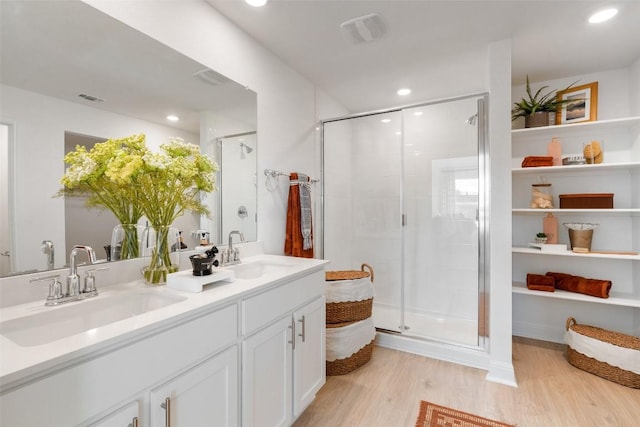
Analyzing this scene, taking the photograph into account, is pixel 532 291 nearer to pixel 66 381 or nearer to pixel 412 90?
pixel 412 90

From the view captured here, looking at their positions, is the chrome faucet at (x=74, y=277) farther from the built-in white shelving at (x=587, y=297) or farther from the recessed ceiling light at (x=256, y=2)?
the built-in white shelving at (x=587, y=297)

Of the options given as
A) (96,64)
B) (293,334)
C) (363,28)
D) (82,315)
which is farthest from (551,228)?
(96,64)

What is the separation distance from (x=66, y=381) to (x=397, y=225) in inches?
118

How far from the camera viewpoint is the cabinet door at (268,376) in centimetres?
127

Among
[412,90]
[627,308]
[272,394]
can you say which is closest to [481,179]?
[412,90]

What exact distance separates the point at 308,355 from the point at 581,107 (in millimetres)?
3125

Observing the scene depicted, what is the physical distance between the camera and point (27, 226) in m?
1.14

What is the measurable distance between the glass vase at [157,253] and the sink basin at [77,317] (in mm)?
151

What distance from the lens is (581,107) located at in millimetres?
2646

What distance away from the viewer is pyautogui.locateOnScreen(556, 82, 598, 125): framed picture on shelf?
8.59 ft

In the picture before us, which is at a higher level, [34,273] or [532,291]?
[34,273]

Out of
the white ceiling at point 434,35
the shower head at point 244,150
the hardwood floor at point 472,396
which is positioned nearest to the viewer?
the hardwood floor at point 472,396

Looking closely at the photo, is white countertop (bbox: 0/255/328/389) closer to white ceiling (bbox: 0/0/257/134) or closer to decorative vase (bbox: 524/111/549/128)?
white ceiling (bbox: 0/0/257/134)

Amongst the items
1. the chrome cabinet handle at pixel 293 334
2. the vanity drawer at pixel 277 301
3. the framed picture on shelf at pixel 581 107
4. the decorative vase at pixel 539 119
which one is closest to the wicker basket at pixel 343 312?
the vanity drawer at pixel 277 301
